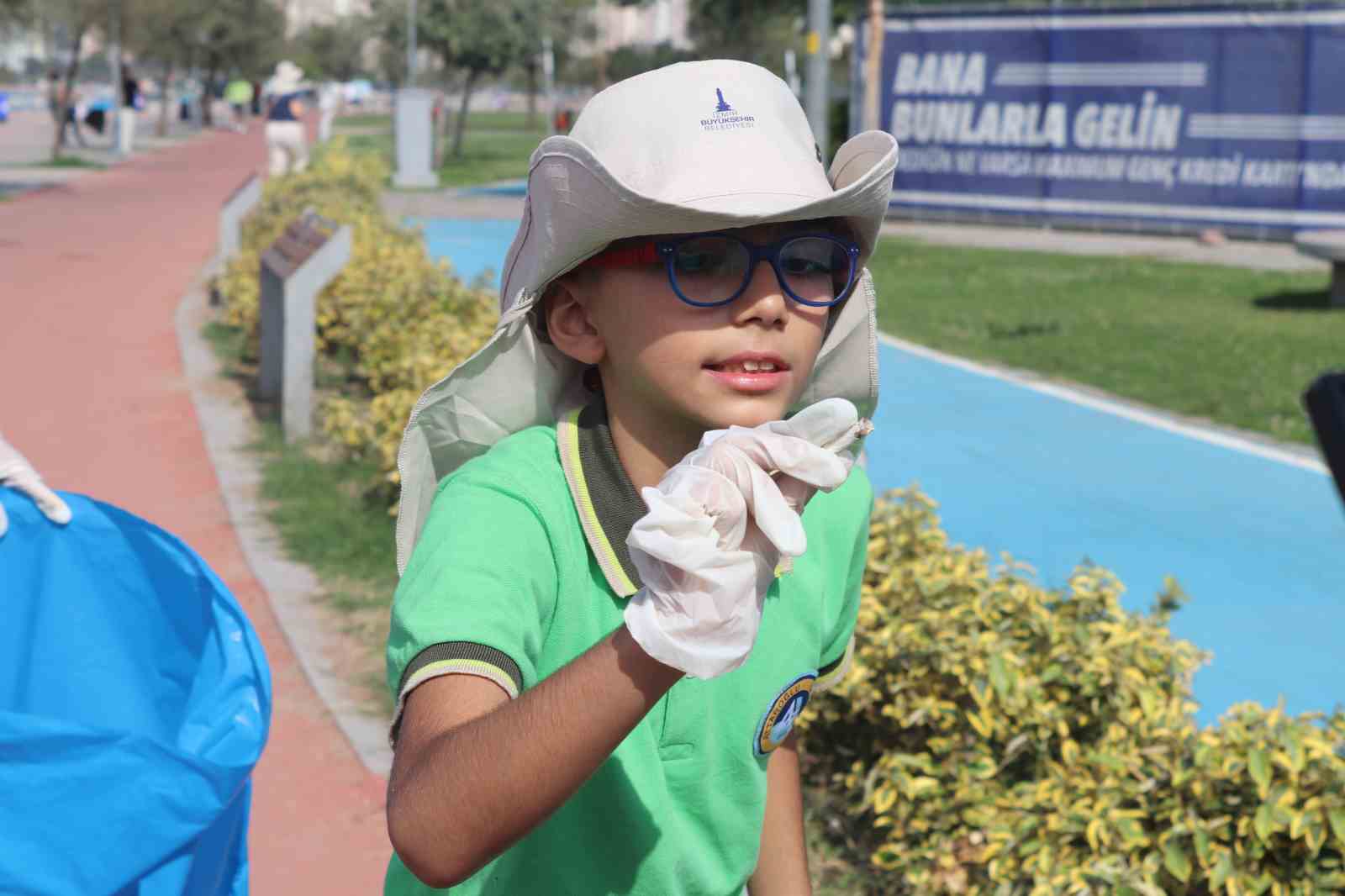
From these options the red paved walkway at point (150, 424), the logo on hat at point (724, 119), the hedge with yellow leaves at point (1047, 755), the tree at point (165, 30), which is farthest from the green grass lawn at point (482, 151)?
the logo on hat at point (724, 119)

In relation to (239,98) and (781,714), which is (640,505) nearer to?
(781,714)

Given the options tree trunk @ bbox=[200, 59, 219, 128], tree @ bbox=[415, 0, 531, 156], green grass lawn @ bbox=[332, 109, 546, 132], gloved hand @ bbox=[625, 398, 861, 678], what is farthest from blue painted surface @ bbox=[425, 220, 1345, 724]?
tree trunk @ bbox=[200, 59, 219, 128]

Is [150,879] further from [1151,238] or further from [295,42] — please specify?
[295,42]

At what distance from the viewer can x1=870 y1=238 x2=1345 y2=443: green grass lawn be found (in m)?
9.81

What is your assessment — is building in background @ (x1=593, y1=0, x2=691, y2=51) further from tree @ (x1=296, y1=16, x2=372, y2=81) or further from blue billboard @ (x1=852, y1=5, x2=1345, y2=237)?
blue billboard @ (x1=852, y1=5, x2=1345, y2=237)

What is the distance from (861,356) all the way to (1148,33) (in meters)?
18.0

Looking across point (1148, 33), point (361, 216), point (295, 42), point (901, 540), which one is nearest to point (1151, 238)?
point (1148, 33)

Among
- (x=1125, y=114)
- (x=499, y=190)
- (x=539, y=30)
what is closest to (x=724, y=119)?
(x=1125, y=114)

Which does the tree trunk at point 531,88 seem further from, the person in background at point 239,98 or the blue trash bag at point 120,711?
the blue trash bag at point 120,711

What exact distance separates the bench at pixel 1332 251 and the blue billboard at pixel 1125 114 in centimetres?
438

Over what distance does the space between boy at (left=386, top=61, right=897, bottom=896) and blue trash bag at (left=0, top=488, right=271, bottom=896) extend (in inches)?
13.9

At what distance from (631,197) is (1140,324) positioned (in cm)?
1140

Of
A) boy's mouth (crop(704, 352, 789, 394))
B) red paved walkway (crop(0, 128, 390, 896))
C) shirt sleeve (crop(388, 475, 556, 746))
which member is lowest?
red paved walkway (crop(0, 128, 390, 896))

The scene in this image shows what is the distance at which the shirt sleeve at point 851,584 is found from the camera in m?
2.08
